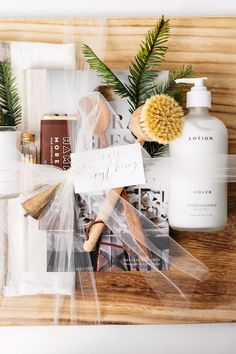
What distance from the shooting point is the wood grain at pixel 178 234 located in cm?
87

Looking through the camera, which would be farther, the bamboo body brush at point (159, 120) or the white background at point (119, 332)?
the white background at point (119, 332)

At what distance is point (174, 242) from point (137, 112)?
0.20 meters

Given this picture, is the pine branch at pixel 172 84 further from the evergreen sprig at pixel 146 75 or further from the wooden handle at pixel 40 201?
the wooden handle at pixel 40 201

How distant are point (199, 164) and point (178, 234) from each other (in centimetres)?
12

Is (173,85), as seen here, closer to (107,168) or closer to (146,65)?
(146,65)

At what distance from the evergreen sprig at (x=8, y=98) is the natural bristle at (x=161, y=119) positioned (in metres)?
0.18

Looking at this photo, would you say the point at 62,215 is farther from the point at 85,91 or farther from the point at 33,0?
the point at 33,0

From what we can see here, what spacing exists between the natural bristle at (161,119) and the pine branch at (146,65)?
0.04m

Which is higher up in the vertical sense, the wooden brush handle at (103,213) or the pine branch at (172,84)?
the pine branch at (172,84)

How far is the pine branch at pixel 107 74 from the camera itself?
0.82 m

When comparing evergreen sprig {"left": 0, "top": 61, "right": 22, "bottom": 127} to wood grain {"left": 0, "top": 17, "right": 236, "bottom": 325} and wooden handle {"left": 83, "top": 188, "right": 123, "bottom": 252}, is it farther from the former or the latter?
wooden handle {"left": 83, "top": 188, "right": 123, "bottom": 252}

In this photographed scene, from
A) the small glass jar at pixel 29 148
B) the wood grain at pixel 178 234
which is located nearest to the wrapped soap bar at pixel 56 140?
the small glass jar at pixel 29 148

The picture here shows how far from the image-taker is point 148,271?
0.86 metres

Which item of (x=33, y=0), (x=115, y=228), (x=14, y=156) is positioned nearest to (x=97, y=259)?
(x=115, y=228)
